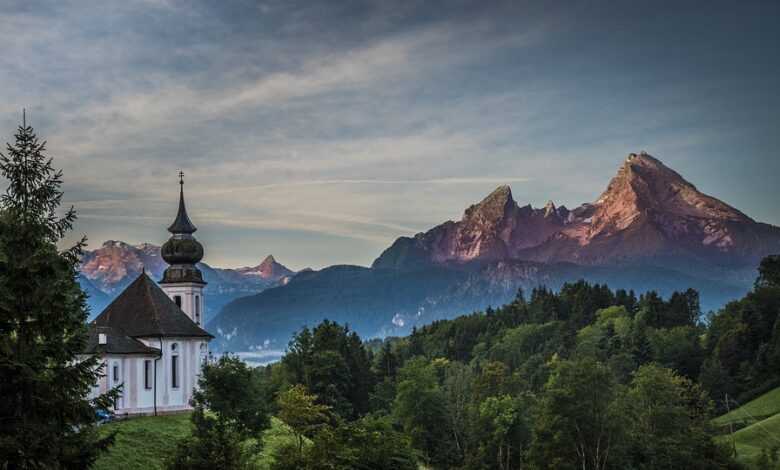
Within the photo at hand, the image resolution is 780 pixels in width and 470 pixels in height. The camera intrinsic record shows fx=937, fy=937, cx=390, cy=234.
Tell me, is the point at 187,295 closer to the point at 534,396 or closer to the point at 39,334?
the point at 534,396

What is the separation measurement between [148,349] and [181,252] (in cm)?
1913

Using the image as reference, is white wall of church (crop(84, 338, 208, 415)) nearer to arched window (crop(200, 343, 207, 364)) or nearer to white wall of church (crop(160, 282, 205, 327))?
arched window (crop(200, 343, 207, 364))

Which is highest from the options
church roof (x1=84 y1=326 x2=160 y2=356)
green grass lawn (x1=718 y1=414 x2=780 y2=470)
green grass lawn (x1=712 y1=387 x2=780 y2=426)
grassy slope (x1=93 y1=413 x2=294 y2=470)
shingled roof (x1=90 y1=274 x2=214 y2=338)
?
shingled roof (x1=90 y1=274 x2=214 y2=338)

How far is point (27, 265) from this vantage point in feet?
98.5

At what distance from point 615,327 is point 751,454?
77.3m

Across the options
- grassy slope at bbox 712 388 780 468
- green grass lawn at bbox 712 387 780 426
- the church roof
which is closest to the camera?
the church roof

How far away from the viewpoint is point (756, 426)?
9919cm

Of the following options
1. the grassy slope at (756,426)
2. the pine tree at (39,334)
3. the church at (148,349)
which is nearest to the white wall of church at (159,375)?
the church at (148,349)

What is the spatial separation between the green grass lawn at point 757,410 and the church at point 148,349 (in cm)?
6136

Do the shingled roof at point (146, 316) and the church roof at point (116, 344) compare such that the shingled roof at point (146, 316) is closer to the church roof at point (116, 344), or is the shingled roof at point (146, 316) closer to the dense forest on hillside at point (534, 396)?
the church roof at point (116, 344)

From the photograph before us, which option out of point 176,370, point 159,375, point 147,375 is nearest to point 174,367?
point 176,370

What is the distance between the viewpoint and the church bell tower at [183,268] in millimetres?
89688

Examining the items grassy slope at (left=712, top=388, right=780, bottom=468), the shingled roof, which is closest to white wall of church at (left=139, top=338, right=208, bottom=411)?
the shingled roof

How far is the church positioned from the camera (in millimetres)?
69625
